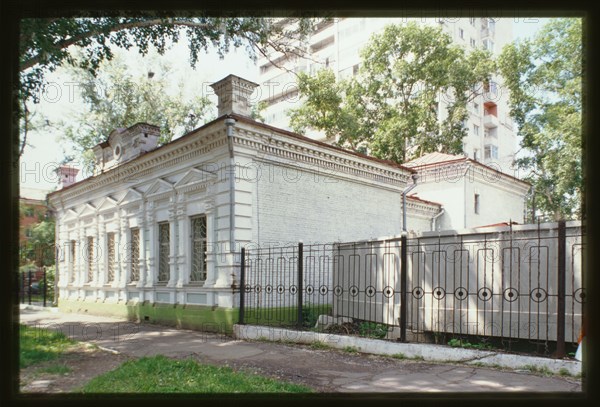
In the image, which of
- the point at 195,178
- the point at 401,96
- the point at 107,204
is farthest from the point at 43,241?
the point at 401,96

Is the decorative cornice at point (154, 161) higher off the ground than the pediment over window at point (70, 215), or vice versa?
the decorative cornice at point (154, 161)

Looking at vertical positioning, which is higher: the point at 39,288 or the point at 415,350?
the point at 415,350

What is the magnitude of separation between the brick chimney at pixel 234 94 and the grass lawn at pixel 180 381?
623cm

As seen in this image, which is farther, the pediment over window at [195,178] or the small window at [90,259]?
the small window at [90,259]

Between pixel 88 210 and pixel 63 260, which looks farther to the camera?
pixel 63 260

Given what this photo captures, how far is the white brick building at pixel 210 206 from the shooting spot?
10.4 m

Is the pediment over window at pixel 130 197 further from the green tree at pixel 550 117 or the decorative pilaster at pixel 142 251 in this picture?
the green tree at pixel 550 117

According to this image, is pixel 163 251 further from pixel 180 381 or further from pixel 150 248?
pixel 180 381

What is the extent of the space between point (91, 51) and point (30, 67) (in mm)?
1367

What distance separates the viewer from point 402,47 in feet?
77.6

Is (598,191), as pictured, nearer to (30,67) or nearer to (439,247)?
(439,247)

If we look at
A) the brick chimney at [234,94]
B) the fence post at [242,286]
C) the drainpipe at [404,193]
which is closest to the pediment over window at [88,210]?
the brick chimney at [234,94]

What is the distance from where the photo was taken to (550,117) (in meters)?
18.5

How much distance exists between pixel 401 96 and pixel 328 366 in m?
20.4
